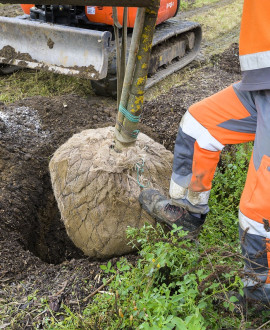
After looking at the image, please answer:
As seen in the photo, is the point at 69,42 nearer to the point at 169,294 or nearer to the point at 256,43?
the point at 256,43

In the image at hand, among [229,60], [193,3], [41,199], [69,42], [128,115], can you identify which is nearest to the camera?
[128,115]

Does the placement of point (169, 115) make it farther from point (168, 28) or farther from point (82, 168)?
point (168, 28)

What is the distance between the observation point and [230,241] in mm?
2699

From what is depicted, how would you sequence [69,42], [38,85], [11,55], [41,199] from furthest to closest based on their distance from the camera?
1. [38,85]
2. [11,55]
3. [69,42]
4. [41,199]

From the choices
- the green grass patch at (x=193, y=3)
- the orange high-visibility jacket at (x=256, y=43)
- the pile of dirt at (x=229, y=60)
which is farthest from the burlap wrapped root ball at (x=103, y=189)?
the green grass patch at (x=193, y=3)

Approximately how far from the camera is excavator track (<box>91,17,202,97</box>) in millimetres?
5381

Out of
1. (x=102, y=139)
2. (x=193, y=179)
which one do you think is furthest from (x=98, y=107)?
(x=193, y=179)

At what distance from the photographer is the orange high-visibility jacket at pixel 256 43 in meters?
2.00

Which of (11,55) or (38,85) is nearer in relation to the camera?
(11,55)

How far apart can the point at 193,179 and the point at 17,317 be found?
120cm

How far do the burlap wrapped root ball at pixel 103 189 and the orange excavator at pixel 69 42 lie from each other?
6.78 feet

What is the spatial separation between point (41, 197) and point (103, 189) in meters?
0.83

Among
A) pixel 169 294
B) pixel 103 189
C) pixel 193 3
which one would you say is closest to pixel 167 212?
pixel 103 189

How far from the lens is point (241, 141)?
2447 millimetres
